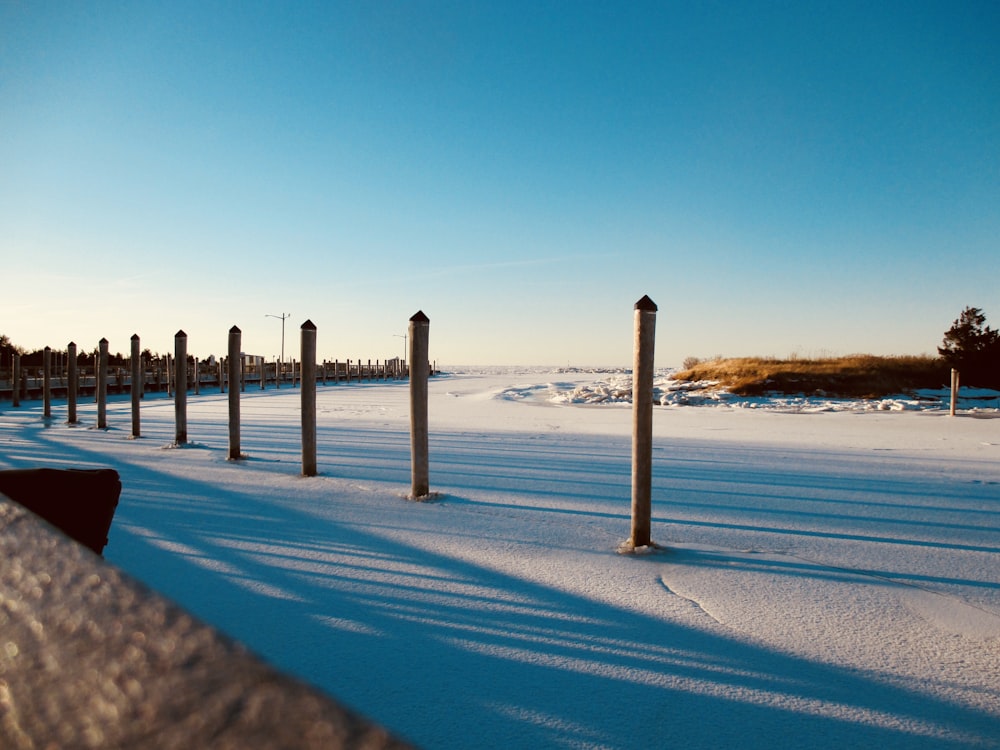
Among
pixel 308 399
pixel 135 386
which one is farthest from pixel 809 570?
pixel 135 386

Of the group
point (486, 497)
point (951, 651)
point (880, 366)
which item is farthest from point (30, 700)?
point (880, 366)

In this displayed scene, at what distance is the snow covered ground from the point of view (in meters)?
2.20

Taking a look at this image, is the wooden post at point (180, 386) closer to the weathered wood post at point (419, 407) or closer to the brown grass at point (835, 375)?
the weathered wood post at point (419, 407)

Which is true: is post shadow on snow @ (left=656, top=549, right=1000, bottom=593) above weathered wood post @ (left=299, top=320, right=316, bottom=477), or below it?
below

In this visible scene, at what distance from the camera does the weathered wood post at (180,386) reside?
896cm

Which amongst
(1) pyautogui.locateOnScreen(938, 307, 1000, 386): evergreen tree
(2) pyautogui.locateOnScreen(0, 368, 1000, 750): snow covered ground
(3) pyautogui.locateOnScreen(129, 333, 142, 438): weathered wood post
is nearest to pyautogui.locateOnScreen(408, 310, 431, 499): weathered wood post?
(2) pyautogui.locateOnScreen(0, 368, 1000, 750): snow covered ground

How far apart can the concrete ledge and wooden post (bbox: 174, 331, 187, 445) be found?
367 inches

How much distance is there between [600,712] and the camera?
7.16ft

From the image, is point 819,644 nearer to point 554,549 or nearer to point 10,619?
point 554,549

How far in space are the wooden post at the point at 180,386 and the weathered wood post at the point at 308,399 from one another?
2.84 m

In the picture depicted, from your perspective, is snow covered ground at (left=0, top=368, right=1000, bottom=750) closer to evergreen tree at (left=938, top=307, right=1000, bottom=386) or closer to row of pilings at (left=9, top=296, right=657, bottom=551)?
row of pilings at (left=9, top=296, right=657, bottom=551)

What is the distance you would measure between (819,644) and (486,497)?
3.34 metres

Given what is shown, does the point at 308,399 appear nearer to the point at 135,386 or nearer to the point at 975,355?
the point at 135,386

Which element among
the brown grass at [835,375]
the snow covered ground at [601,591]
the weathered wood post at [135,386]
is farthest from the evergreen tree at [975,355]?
the weathered wood post at [135,386]
